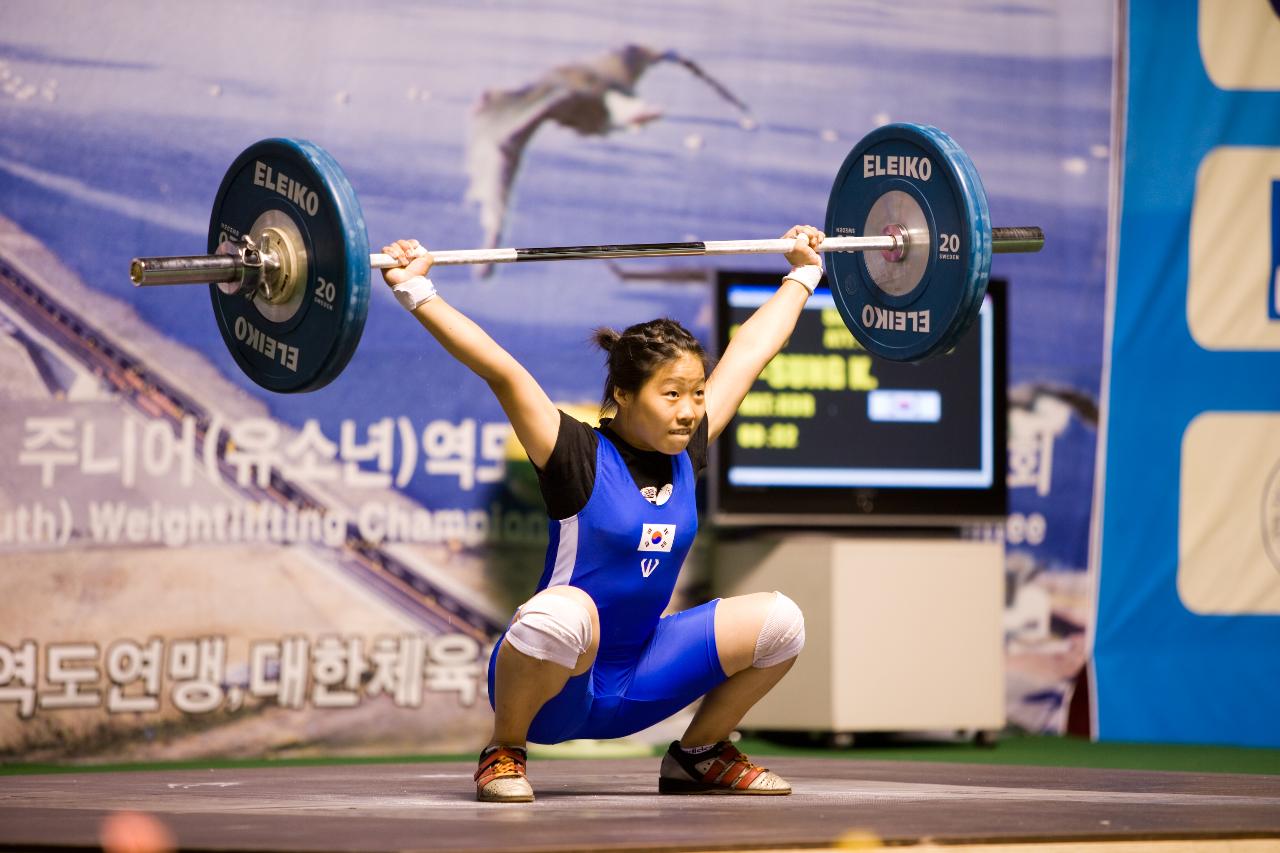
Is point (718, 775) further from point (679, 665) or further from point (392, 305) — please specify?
point (392, 305)

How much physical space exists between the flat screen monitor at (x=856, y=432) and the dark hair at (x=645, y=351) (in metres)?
1.98

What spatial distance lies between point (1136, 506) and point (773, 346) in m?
2.88

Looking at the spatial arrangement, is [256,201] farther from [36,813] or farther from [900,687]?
[900,687]

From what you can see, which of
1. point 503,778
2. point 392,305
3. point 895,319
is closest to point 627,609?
point 503,778

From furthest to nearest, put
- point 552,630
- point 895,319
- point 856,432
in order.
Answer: point 856,432
point 895,319
point 552,630

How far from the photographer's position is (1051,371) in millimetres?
5977

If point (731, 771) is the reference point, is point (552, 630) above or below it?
above

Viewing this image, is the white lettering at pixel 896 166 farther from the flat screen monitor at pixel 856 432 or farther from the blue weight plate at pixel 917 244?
the flat screen monitor at pixel 856 432

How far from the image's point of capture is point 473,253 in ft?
10.9

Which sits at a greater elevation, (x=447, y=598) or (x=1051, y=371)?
(x=1051, y=371)

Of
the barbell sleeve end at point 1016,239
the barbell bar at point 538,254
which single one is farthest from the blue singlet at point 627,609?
the barbell sleeve end at point 1016,239

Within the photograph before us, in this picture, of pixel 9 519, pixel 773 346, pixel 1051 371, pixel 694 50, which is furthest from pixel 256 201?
pixel 1051 371

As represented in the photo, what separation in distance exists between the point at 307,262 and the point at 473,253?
314 millimetres

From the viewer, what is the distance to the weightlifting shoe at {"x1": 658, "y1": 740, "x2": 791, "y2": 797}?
3344 millimetres
